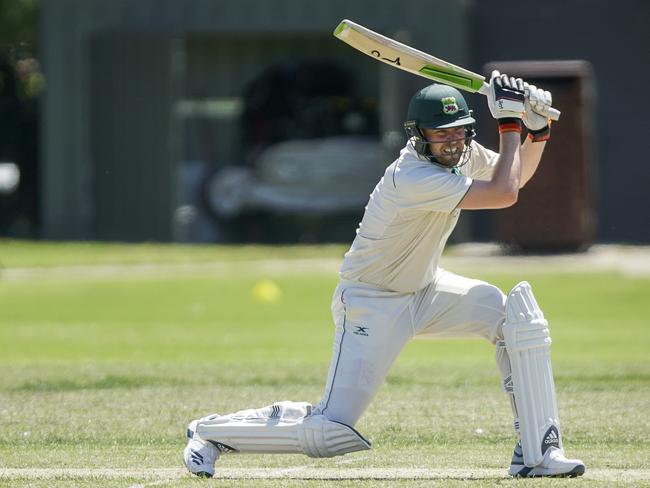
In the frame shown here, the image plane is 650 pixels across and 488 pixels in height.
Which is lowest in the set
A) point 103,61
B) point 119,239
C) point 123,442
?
point 119,239

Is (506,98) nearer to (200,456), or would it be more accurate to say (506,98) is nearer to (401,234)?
(401,234)

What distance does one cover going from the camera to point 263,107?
81.9ft

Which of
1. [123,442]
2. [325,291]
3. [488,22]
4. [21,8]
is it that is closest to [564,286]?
[325,291]

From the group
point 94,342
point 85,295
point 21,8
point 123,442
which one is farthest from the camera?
point 21,8

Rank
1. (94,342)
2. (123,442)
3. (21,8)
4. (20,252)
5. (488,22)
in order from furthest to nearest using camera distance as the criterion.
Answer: (21,8) → (488,22) → (20,252) → (94,342) → (123,442)

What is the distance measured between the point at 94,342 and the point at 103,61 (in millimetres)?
12878

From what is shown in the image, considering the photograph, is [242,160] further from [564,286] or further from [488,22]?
[564,286]

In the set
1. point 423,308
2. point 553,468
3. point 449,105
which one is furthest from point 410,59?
point 553,468

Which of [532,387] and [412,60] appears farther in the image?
[412,60]

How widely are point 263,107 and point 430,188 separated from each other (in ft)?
63.2

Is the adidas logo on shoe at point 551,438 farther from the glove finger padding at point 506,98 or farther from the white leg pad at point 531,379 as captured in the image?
the glove finger padding at point 506,98

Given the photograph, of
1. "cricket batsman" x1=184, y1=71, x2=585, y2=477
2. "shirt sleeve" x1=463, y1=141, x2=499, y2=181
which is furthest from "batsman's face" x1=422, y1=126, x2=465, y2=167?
"shirt sleeve" x1=463, y1=141, x2=499, y2=181

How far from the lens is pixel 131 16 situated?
81.7ft

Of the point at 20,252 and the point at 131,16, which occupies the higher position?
the point at 131,16
